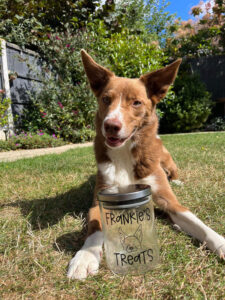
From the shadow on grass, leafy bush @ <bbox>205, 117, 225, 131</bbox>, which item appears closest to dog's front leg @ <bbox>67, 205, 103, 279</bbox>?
the shadow on grass

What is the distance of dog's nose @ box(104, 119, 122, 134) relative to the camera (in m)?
1.89

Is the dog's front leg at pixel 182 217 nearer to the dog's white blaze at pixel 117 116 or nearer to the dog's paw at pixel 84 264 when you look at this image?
the dog's white blaze at pixel 117 116

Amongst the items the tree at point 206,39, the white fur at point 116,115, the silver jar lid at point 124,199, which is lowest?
the silver jar lid at point 124,199

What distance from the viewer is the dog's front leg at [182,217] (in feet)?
5.38

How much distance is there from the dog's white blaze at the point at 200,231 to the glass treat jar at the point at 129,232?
1.30 feet

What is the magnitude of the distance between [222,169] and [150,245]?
2.51m

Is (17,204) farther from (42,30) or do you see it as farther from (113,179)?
(42,30)

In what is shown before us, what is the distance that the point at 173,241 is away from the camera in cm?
174

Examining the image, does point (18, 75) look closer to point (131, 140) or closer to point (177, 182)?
point (177, 182)

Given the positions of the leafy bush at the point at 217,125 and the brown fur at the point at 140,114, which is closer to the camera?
the brown fur at the point at 140,114

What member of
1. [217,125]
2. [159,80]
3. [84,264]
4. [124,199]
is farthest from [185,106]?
[84,264]

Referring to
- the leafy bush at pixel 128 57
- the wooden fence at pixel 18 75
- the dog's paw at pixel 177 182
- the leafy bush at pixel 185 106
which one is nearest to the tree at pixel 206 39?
the leafy bush at pixel 185 106

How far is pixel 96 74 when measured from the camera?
256 cm

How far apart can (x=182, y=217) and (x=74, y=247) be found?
0.85 metres
